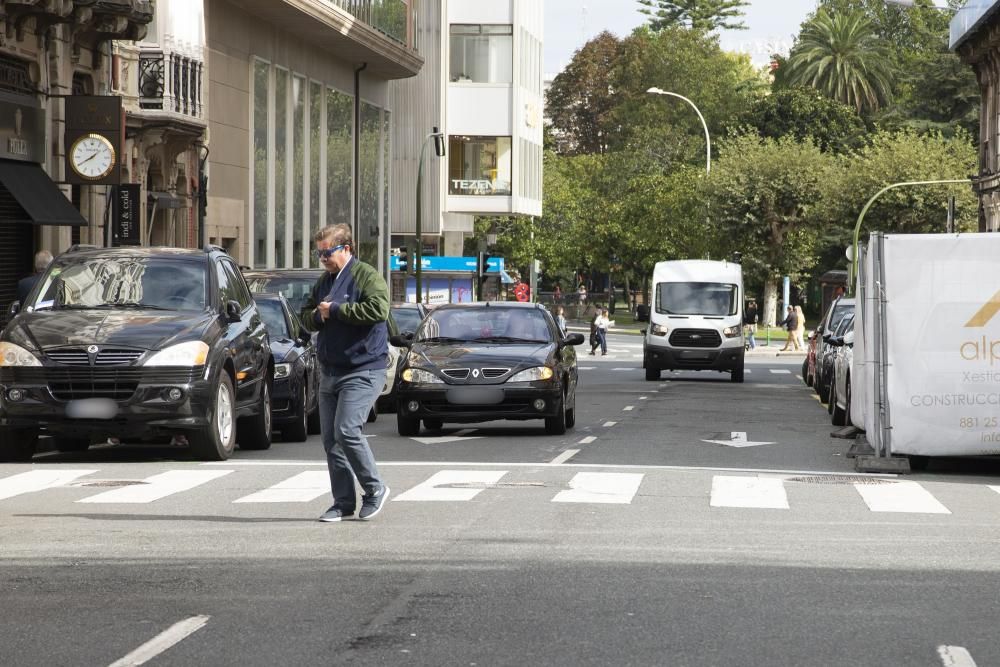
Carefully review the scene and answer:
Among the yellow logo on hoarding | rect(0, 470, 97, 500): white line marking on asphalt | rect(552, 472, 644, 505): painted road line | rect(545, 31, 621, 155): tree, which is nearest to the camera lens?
rect(552, 472, 644, 505): painted road line

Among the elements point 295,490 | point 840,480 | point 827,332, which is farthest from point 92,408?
point 827,332

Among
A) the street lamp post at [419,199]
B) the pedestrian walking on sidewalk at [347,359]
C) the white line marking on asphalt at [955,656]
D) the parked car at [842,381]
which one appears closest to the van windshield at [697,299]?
the street lamp post at [419,199]

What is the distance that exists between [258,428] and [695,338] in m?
22.5

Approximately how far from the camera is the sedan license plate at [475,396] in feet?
64.2

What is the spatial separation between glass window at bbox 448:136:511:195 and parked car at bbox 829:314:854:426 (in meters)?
41.1

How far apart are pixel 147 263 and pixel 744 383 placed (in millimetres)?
23574

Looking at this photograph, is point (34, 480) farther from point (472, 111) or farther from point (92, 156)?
point (472, 111)

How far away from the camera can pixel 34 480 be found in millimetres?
14422

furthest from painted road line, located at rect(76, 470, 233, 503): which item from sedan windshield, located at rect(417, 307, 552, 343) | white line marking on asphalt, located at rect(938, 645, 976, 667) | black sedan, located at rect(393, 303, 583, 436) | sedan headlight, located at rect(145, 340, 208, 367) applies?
white line marking on asphalt, located at rect(938, 645, 976, 667)

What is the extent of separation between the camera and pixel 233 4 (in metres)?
39.6

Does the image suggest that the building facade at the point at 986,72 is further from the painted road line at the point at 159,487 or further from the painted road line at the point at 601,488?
the painted road line at the point at 159,487

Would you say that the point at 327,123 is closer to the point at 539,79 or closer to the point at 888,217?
the point at 539,79

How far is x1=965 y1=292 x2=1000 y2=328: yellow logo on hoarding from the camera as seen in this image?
15.6 m

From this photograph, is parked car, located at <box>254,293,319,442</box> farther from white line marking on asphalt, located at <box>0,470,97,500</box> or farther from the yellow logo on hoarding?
the yellow logo on hoarding
